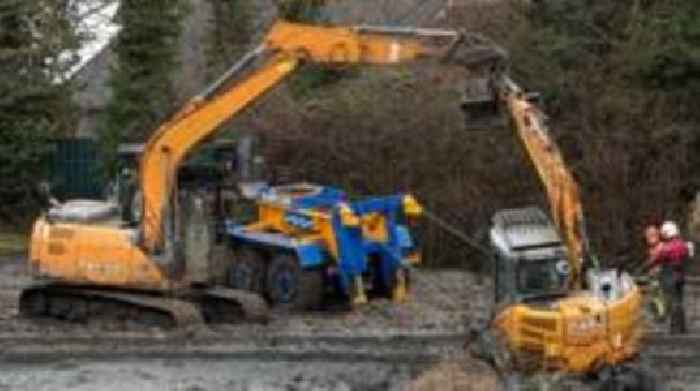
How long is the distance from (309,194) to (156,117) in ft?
45.9

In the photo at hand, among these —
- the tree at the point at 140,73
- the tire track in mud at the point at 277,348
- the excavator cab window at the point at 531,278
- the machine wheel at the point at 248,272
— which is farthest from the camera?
the tree at the point at 140,73

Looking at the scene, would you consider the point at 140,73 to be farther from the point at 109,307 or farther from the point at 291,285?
the point at 109,307

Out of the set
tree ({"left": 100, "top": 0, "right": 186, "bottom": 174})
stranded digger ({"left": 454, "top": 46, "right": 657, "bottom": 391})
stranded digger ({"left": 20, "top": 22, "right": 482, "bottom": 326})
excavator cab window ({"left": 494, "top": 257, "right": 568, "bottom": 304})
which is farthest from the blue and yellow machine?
tree ({"left": 100, "top": 0, "right": 186, "bottom": 174})

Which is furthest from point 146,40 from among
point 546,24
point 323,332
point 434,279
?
point 323,332

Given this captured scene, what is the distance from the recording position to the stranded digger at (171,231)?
19000 millimetres

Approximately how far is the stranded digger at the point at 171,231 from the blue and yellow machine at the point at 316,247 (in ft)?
3.78

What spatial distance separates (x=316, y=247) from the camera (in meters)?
20.7

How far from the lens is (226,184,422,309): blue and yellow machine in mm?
20641

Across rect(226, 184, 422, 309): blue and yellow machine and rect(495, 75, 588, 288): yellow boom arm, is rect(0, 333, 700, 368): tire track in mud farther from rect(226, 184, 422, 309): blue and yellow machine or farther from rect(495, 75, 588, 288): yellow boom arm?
Answer: rect(226, 184, 422, 309): blue and yellow machine

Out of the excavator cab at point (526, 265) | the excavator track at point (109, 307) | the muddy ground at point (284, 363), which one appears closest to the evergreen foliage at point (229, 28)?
the muddy ground at point (284, 363)

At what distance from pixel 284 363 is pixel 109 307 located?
3859 mm

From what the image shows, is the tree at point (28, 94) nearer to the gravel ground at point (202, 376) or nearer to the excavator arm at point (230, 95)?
the excavator arm at point (230, 95)

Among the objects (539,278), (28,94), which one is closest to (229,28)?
(28,94)

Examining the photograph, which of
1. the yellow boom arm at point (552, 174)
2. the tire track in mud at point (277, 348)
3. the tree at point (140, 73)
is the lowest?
the tire track in mud at point (277, 348)
